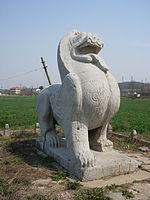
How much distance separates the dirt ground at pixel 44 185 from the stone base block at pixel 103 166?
144mm

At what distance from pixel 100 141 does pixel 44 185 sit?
1.56m

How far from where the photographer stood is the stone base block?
12.6 feet

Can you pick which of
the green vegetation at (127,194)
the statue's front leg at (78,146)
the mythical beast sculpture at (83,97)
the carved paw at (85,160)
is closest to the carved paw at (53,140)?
the mythical beast sculpture at (83,97)

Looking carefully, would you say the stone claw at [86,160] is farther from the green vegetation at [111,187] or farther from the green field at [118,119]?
the green field at [118,119]

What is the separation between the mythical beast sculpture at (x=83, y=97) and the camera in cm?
413

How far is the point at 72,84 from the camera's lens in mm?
4184

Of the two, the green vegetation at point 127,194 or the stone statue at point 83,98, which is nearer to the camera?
the green vegetation at point 127,194

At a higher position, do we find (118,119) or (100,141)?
(100,141)

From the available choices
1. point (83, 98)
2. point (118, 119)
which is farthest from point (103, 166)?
point (118, 119)

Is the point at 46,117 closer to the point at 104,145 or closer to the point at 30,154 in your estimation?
the point at 30,154

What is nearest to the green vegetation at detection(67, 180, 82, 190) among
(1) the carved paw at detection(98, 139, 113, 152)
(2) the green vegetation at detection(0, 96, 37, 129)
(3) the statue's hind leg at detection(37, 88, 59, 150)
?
(1) the carved paw at detection(98, 139, 113, 152)

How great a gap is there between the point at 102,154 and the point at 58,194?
146 cm

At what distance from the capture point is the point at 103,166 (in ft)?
13.0

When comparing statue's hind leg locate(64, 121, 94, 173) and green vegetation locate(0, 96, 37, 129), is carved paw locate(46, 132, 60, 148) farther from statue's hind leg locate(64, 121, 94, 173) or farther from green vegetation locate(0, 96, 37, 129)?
green vegetation locate(0, 96, 37, 129)
